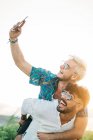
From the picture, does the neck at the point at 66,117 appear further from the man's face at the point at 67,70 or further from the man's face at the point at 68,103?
the man's face at the point at 67,70

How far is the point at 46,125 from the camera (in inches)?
157

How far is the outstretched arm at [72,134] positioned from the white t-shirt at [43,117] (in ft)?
0.19

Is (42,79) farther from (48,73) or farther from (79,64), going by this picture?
(79,64)

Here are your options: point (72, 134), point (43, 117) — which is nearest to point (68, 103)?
point (43, 117)

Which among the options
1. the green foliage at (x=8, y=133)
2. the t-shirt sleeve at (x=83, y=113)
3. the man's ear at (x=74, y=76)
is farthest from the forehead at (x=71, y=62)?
the green foliage at (x=8, y=133)

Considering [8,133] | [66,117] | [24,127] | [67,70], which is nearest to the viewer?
[66,117]

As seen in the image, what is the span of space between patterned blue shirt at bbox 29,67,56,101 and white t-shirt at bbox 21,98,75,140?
932 mm

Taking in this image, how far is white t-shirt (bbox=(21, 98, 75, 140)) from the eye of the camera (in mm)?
3953

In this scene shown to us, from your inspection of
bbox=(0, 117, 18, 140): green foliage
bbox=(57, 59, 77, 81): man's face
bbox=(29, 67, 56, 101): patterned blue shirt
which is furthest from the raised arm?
bbox=(0, 117, 18, 140): green foliage

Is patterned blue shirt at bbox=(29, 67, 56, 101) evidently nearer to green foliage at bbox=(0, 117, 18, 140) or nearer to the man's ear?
the man's ear

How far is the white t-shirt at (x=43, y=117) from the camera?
3.95 meters

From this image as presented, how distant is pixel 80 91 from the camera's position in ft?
13.8

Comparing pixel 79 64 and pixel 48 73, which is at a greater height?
pixel 79 64

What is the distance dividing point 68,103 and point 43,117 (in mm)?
340
